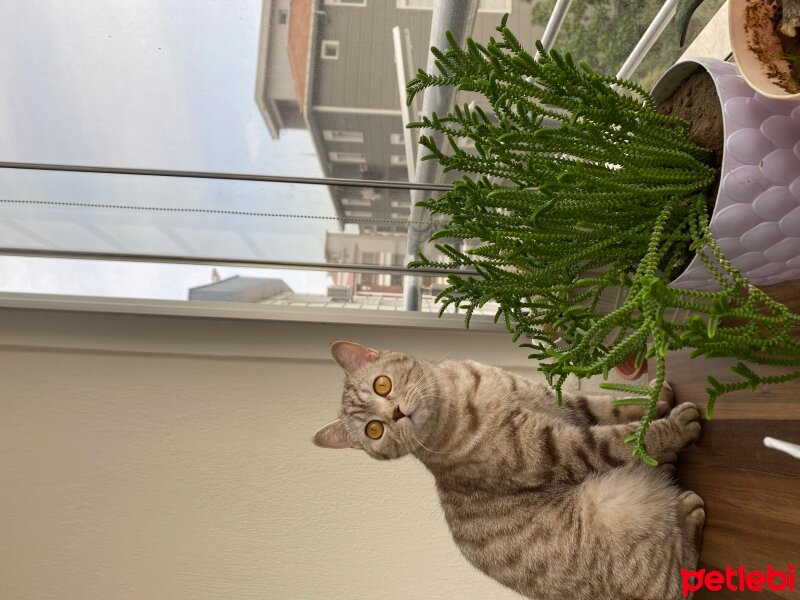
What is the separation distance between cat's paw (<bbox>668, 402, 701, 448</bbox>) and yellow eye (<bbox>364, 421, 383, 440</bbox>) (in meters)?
0.55

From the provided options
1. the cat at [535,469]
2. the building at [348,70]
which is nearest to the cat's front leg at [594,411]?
the cat at [535,469]

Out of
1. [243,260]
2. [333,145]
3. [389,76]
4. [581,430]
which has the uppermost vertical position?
[389,76]

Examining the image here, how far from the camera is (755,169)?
0.43 meters

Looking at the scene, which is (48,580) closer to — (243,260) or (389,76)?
(243,260)

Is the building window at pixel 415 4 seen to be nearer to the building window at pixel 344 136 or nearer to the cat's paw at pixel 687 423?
the building window at pixel 344 136

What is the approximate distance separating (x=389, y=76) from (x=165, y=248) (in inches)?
32.9

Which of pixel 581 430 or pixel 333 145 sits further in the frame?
pixel 333 145

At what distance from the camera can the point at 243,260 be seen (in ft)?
5.72

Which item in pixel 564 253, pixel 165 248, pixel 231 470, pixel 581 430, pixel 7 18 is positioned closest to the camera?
pixel 564 253

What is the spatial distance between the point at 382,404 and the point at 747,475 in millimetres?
644

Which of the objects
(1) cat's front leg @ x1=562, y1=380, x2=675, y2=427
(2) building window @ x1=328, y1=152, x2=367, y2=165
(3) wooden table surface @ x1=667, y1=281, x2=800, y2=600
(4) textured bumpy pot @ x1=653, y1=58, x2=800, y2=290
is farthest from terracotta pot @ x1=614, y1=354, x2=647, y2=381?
(2) building window @ x1=328, y1=152, x2=367, y2=165

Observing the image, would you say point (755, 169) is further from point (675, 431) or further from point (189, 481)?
point (189, 481)

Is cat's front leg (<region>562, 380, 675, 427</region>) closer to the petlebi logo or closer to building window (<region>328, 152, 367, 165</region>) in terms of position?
the petlebi logo

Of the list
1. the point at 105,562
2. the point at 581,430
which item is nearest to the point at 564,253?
the point at 581,430
